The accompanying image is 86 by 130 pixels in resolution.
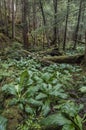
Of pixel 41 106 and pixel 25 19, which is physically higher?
pixel 25 19

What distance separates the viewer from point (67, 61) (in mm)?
9648

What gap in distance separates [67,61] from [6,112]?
18.4ft

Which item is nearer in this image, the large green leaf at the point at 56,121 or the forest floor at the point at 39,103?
the large green leaf at the point at 56,121

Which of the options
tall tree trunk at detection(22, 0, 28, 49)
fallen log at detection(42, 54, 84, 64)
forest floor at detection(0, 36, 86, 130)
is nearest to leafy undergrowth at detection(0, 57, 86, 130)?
forest floor at detection(0, 36, 86, 130)

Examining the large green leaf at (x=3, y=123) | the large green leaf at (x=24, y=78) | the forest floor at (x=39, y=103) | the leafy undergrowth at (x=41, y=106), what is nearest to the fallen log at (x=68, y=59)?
the forest floor at (x=39, y=103)

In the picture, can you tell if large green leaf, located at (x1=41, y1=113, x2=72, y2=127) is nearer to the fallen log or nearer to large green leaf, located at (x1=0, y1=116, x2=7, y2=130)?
large green leaf, located at (x1=0, y1=116, x2=7, y2=130)

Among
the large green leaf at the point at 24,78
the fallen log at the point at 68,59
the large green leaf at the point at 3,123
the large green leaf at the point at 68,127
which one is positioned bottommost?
the fallen log at the point at 68,59

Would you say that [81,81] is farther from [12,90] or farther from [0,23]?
[0,23]

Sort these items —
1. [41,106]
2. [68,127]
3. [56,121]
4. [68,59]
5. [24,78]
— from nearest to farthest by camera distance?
1. [68,127]
2. [56,121]
3. [41,106]
4. [24,78]
5. [68,59]

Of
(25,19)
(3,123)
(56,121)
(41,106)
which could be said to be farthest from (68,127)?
(25,19)

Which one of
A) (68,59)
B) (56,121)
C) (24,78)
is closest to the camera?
(56,121)

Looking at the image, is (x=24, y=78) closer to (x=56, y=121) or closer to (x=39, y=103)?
(x=39, y=103)

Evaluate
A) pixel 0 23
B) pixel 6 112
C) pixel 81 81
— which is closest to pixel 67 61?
pixel 81 81

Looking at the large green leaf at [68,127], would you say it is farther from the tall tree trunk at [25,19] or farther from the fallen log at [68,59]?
the tall tree trunk at [25,19]
